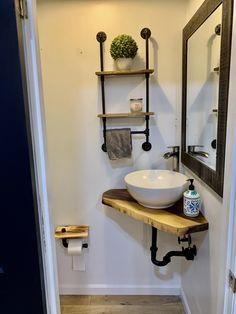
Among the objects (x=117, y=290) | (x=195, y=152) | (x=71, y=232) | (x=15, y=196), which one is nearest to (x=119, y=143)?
(x=195, y=152)

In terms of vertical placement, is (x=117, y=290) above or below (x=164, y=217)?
below

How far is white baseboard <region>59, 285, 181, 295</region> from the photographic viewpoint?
2.23 meters

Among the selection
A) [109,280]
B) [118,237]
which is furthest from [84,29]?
[109,280]

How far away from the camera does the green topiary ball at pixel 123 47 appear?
1.76m

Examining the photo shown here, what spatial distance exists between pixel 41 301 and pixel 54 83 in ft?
5.04

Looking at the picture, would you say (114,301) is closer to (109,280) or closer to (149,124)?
(109,280)

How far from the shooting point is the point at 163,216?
1.56m

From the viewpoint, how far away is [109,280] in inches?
88.4

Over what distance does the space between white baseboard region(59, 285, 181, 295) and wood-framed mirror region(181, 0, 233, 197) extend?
1.21 m

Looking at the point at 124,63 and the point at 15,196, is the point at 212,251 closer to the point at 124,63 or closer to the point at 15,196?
the point at 15,196

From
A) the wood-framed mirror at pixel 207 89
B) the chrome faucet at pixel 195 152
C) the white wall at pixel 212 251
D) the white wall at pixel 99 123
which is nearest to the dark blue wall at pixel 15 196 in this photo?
the white wall at pixel 212 251

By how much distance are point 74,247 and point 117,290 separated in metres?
0.61

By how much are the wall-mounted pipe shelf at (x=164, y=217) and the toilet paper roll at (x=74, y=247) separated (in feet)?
1.65

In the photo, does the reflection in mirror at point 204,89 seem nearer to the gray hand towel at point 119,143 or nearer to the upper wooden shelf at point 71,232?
the gray hand towel at point 119,143
